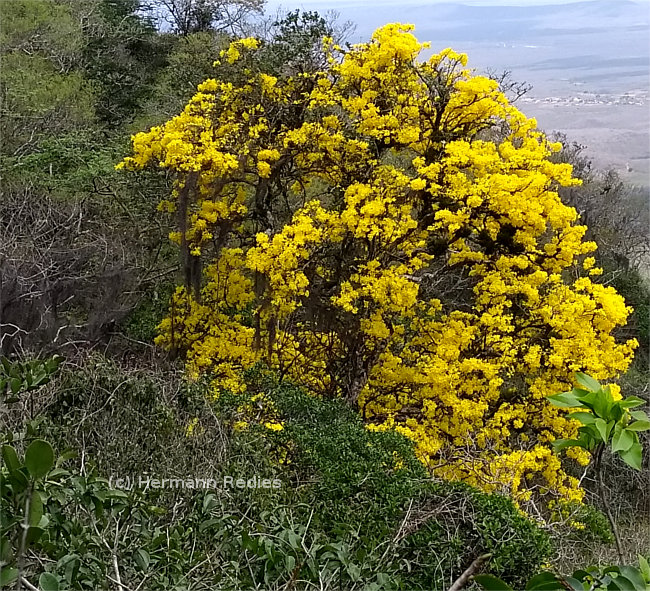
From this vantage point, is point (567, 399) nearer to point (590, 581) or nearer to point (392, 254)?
point (590, 581)

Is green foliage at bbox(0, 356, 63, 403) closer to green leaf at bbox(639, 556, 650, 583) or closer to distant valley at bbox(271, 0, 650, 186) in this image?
green leaf at bbox(639, 556, 650, 583)

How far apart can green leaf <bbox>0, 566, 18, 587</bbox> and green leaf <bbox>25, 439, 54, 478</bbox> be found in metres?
0.13

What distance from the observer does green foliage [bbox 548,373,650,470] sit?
2.26 feet

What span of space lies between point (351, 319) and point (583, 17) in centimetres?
345

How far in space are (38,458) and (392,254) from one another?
4113 mm

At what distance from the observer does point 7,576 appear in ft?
2.32

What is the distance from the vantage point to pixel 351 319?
484 cm

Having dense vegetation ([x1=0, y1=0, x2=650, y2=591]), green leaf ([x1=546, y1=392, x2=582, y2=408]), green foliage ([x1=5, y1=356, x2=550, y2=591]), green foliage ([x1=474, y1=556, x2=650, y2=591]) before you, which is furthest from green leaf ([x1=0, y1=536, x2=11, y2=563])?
dense vegetation ([x1=0, y1=0, x2=650, y2=591])

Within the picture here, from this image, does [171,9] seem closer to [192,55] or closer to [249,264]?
[192,55]

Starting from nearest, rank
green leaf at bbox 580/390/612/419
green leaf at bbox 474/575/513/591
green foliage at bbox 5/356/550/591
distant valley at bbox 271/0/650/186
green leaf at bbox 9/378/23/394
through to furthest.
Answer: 1. green leaf at bbox 474/575/513/591
2. green leaf at bbox 580/390/612/419
3. green leaf at bbox 9/378/23/394
4. green foliage at bbox 5/356/550/591
5. distant valley at bbox 271/0/650/186

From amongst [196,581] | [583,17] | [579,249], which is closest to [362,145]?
[579,249]

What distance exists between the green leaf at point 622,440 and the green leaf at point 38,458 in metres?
0.55

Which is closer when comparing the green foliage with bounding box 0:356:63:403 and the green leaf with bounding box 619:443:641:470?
the green leaf with bounding box 619:443:641:470

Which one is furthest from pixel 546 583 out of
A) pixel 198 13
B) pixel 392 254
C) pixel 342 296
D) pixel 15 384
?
pixel 198 13
